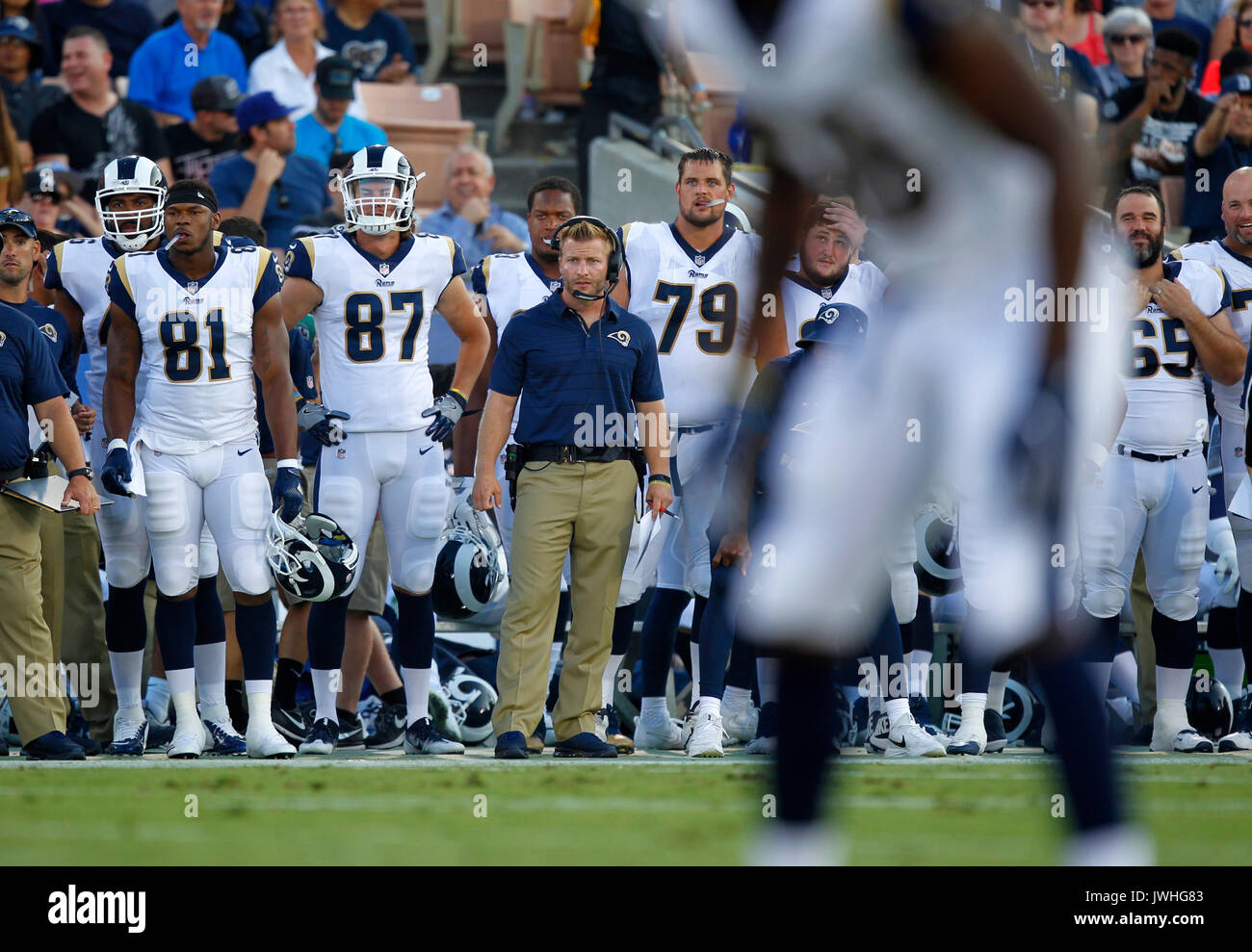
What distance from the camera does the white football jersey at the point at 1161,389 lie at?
669 cm

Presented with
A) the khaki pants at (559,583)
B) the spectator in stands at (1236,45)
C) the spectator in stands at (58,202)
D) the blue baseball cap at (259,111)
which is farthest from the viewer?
the spectator in stands at (1236,45)

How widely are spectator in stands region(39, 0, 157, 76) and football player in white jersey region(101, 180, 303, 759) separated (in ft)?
15.0

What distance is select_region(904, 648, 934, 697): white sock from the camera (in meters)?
A: 6.81

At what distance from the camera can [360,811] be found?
15.7ft

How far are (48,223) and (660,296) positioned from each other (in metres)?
3.05

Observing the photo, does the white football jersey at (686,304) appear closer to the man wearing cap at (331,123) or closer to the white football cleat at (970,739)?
the white football cleat at (970,739)

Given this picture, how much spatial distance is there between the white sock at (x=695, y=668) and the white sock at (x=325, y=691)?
136cm

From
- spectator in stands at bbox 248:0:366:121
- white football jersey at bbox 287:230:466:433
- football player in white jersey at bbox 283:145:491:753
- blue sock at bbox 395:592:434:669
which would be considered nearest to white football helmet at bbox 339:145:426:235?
football player in white jersey at bbox 283:145:491:753

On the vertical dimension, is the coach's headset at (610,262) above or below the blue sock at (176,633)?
above

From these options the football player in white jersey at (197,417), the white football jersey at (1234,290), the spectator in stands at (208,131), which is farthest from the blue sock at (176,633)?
the white football jersey at (1234,290)

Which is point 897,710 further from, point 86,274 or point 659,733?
point 86,274

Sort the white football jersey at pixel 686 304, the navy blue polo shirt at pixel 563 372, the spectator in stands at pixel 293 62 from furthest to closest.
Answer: the spectator in stands at pixel 293 62
the white football jersey at pixel 686 304
the navy blue polo shirt at pixel 563 372

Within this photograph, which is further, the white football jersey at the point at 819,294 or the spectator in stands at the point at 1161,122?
the spectator in stands at the point at 1161,122
